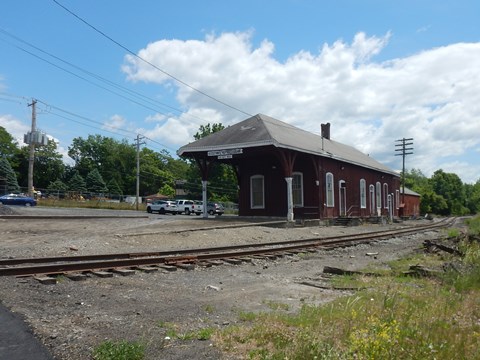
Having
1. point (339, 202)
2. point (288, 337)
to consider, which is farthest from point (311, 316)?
point (339, 202)

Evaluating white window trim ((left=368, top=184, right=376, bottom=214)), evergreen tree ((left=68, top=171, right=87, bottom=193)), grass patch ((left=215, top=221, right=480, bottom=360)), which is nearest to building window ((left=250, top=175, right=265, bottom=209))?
white window trim ((left=368, top=184, right=376, bottom=214))

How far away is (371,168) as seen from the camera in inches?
1641

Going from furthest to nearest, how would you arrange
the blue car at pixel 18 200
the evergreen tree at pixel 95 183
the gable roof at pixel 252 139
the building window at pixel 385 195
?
1. the evergreen tree at pixel 95 183
2. the building window at pixel 385 195
3. the blue car at pixel 18 200
4. the gable roof at pixel 252 139

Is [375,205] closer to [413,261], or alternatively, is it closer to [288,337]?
[413,261]

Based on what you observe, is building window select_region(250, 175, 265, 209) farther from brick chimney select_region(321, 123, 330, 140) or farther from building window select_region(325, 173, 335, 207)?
brick chimney select_region(321, 123, 330, 140)

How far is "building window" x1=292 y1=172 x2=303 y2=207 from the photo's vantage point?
32312 millimetres

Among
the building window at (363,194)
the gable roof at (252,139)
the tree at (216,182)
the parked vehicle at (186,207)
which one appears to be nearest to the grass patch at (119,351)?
the gable roof at (252,139)

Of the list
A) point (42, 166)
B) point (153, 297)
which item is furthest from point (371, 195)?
point (42, 166)

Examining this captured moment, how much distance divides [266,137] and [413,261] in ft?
50.3

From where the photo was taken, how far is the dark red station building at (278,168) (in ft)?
92.4

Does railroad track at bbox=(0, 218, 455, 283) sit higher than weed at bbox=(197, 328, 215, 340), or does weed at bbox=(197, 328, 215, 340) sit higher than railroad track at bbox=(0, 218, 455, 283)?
railroad track at bbox=(0, 218, 455, 283)

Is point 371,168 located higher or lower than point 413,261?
higher

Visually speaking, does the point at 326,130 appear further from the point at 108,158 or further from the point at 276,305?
the point at 108,158

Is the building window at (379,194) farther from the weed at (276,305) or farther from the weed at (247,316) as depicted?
the weed at (247,316)
